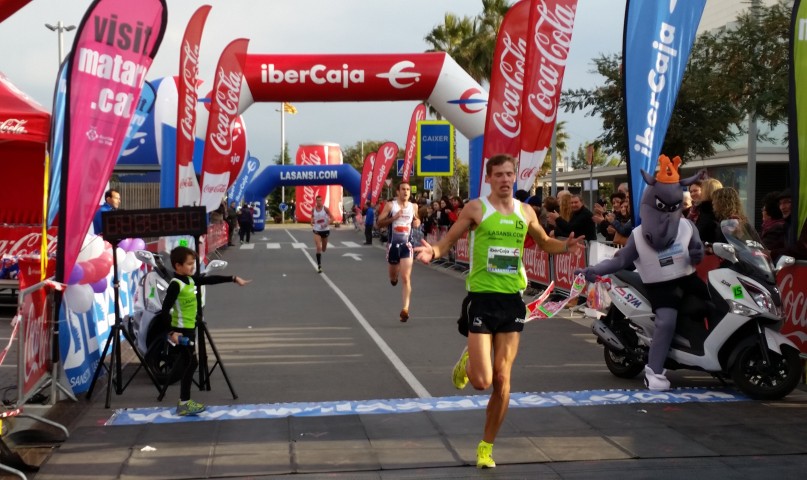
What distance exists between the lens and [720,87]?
21.0m

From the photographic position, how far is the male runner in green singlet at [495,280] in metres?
6.51

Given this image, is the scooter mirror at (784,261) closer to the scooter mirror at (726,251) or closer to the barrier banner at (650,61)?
the scooter mirror at (726,251)

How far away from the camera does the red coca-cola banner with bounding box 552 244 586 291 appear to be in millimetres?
15803

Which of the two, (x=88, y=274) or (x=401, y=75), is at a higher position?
(x=401, y=75)

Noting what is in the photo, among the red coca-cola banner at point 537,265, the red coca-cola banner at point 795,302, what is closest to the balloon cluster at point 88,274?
Result: the red coca-cola banner at point 795,302

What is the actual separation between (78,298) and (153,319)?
985mm

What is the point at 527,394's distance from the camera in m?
8.78

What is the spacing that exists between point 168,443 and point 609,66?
19923mm

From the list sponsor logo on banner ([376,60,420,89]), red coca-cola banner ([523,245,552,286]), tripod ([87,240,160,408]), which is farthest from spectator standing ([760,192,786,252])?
sponsor logo on banner ([376,60,420,89])

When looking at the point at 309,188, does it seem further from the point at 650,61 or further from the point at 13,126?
the point at 650,61

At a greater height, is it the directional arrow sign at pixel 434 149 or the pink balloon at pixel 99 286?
the directional arrow sign at pixel 434 149

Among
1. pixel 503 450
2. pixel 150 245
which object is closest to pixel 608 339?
pixel 503 450

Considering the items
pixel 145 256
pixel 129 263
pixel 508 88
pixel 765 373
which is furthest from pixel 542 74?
pixel 765 373

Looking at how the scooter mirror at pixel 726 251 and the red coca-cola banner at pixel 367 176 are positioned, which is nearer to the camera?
the scooter mirror at pixel 726 251
